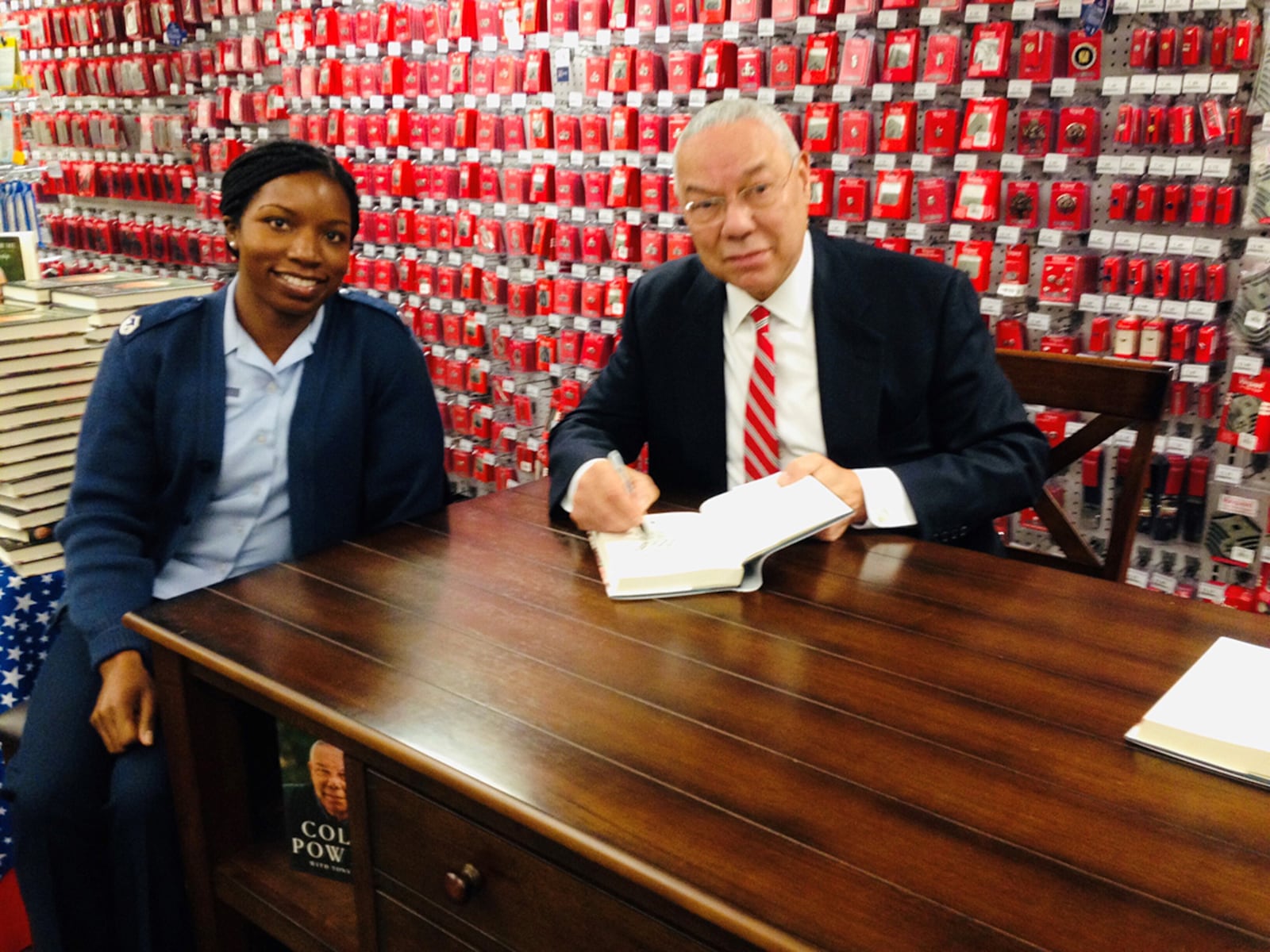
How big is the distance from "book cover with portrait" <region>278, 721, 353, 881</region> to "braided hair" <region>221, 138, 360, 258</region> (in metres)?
1.07

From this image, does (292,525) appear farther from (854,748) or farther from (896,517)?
(854,748)

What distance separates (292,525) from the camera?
2066 millimetres

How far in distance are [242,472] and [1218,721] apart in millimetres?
1680

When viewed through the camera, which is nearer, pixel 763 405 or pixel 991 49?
pixel 763 405

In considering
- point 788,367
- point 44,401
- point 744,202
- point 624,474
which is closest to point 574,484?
point 624,474

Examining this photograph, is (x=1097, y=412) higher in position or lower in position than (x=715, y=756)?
higher

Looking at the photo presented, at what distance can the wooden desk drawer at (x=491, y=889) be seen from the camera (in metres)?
1.02

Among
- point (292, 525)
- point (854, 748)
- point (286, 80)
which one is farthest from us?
point (286, 80)

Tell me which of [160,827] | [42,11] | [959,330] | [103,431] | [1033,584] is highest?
[42,11]

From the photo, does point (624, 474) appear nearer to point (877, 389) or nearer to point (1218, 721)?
point (877, 389)

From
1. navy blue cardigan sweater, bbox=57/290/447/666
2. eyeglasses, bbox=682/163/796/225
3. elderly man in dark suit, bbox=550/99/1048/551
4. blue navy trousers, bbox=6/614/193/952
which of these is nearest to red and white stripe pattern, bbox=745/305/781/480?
elderly man in dark suit, bbox=550/99/1048/551

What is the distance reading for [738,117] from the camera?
1.87 meters

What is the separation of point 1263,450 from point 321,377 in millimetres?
2639

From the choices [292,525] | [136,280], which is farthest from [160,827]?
[136,280]
